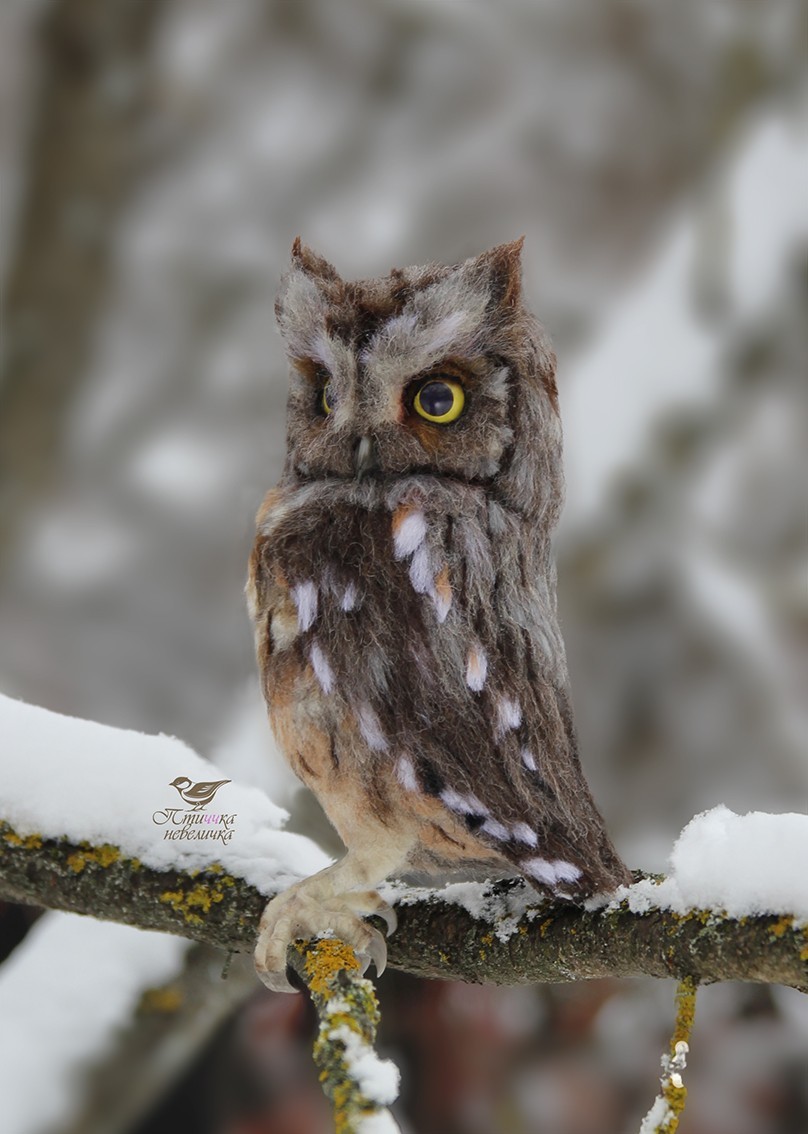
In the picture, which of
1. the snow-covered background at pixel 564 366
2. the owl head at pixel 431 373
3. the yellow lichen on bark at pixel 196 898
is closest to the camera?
the owl head at pixel 431 373

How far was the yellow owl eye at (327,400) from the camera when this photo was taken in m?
0.68

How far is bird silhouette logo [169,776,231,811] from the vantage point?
0.81 m

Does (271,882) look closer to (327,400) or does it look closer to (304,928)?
(304,928)

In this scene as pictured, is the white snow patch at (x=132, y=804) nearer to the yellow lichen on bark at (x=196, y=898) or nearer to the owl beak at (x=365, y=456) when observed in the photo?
the yellow lichen on bark at (x=196, y=898)

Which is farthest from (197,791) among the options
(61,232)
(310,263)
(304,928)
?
(61,232)

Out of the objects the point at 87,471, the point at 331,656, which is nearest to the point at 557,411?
the point at 331,656

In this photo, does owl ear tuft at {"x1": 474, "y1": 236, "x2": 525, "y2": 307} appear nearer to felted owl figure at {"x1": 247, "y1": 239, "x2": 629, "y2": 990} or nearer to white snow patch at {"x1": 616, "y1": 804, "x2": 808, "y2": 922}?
felted owl figure at {"x1": 247, "y1": 239, "x2": 629, "y2": 990}

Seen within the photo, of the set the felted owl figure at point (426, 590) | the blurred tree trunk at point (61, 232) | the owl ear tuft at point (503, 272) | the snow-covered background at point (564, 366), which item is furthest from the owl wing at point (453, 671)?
the blurred tree trunk at point (61, 232)

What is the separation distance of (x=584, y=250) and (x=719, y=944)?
1170 mm

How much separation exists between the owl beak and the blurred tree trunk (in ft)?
2.97

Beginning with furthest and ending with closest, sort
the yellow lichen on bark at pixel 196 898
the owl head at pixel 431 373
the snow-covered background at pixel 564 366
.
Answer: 1. the snow-covered background at pixel 564 366
2. the yellow lichen on bark at pixel 196 898
3. the owl head at pixel 431 373

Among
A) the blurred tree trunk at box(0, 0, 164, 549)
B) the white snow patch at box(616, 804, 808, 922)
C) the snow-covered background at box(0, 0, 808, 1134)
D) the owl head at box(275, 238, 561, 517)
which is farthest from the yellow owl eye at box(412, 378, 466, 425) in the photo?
the blurred tree trunk at box(0, 0, 164, 549)

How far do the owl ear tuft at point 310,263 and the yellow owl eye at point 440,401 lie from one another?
101 millimetres

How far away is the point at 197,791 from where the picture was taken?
2.67ft
